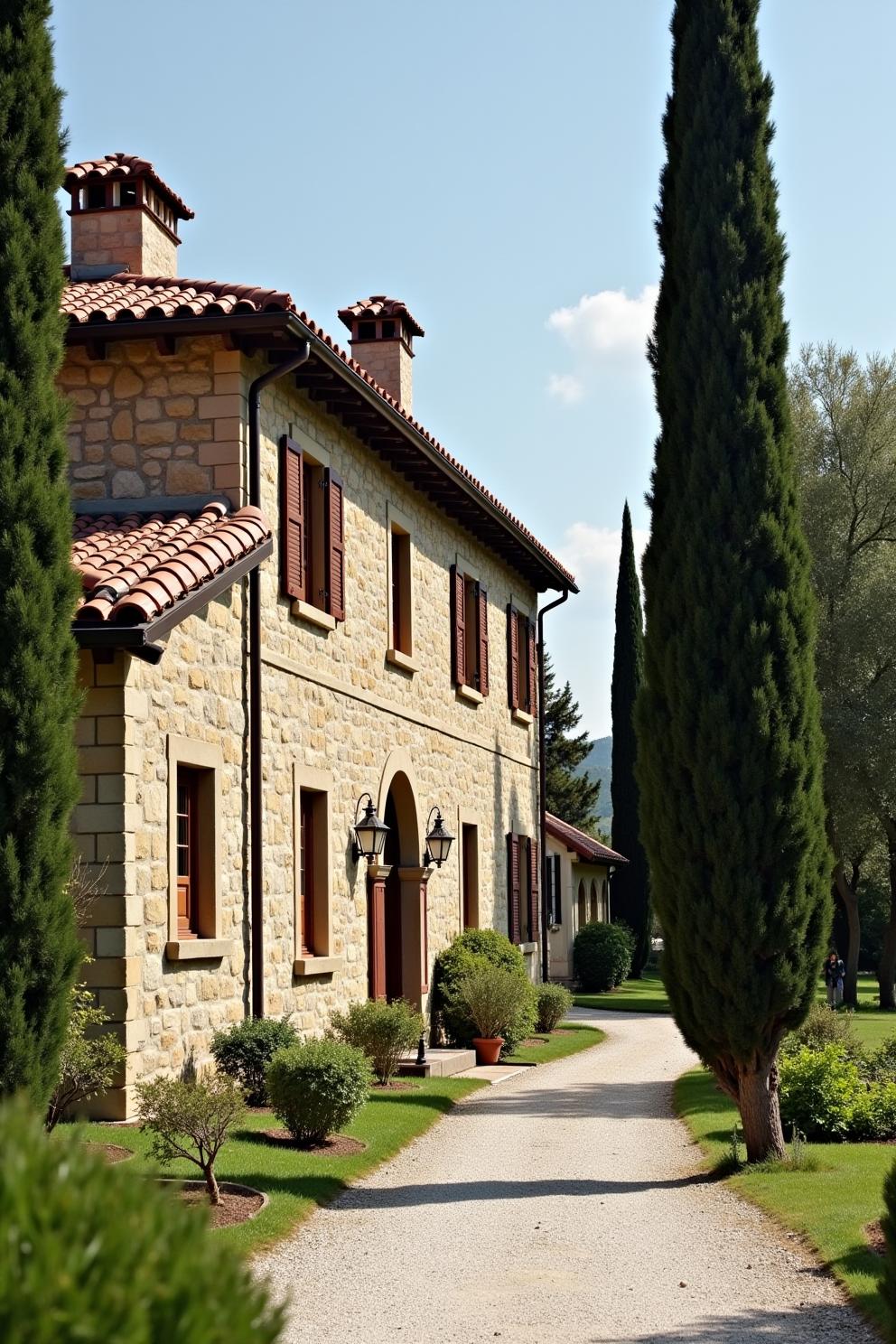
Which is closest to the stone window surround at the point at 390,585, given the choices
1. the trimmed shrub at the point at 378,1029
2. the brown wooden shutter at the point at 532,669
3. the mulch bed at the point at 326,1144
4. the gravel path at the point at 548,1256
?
the trimmed shrub at the point at 378,1029

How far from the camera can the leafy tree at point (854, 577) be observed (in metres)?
28.9

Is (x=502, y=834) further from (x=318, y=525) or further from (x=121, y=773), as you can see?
(x=121, y=773)

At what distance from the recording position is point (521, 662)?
2508cm

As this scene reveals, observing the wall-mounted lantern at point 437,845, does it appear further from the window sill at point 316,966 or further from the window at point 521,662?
the window at point 521,662

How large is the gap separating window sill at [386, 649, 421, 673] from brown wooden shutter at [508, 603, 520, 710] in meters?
5.71

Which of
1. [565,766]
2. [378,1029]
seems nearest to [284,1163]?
[378,1029]

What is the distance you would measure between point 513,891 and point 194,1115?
15436 mm

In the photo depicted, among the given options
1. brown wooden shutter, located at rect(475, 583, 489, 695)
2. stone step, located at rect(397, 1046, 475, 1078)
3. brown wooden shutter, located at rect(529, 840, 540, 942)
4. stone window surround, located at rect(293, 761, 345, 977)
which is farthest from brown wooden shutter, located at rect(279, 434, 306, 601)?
brown wooden shutter, located at rect(529, 840, 540, 942)

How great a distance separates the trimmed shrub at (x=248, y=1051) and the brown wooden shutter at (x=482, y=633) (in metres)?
10.2

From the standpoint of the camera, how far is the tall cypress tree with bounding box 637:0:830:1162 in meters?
10.2

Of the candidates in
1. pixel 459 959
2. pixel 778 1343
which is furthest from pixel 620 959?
pixel 778 1343

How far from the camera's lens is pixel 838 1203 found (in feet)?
28.9

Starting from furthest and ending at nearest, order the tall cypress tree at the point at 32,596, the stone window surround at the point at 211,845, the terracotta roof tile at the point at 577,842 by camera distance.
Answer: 1. the terracotta roof tile at the point at 577,842
2. the stone window surround at the point at 211,845
3. the tall cypress tree at the point at 32,596

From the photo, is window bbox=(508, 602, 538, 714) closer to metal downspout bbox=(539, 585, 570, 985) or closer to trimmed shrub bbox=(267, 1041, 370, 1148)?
metal downspout bbox=(539, 585, 570, 985)
